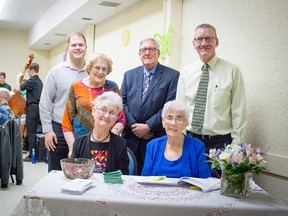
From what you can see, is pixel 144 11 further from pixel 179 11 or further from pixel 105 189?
pixel 105 189

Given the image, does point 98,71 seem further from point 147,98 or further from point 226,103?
point 226,103

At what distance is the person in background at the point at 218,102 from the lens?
2.49m

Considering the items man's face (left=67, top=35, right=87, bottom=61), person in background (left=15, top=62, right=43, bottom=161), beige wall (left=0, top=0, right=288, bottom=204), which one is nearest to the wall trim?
beige wall (left=0, top=0, right=288, bottom=204)

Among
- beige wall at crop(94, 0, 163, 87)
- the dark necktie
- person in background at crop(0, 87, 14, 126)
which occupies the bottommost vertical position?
person in background at crop(0, 87, 14, 126)

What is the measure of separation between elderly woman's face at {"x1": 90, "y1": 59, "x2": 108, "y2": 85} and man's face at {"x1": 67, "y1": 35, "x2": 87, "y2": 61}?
1.05ft

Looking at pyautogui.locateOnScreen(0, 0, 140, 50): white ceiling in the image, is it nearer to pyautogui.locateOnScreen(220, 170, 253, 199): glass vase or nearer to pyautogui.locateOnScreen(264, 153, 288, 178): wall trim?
pyautogui.locateOnScreen(264, 153, 288, 178): wall trim

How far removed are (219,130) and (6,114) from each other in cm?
278

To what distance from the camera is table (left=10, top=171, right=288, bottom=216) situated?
156cm

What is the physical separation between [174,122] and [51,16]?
6.03 metres

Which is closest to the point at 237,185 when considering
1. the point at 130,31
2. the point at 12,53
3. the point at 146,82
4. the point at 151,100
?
the point at 151,100

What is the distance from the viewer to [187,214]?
1.57 m

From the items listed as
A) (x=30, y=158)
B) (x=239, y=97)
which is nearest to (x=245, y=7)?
(x=239, y=97)

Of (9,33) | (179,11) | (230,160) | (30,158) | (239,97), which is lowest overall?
(30,158)

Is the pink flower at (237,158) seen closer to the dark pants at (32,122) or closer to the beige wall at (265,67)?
the beige wall at (265,67)
